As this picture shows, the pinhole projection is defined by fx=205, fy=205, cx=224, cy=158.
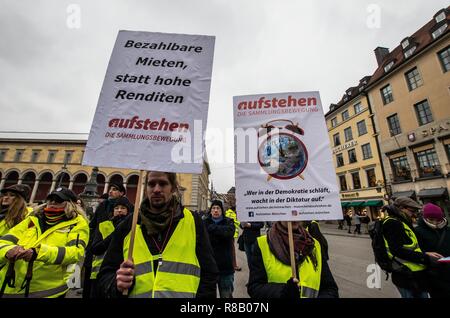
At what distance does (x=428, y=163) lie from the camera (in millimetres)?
17062

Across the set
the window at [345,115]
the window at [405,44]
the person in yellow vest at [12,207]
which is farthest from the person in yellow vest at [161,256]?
the window at [345,115]

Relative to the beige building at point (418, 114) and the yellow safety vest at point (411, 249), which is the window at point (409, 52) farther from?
the yellow safety vest at point (411, 249)

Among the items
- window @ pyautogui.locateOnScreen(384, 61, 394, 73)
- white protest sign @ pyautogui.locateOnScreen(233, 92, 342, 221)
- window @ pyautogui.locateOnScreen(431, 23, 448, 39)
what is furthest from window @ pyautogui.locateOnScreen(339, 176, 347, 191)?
white protest sign @ pyautogui.locateOnScreen(233, 92, 342, 221)

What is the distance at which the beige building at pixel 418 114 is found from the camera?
1606 cm

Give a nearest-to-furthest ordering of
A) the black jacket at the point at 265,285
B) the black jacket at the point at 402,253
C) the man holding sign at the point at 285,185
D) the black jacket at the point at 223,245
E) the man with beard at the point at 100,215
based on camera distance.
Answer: the black jacket at the point at 265,285
the man holding sign at the point at 285,185
the black jacket at the point at 402,253
the man with beard at the point at 100,215
the black jacket at the point at 223,245

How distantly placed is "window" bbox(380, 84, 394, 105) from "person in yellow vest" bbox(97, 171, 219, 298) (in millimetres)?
26203

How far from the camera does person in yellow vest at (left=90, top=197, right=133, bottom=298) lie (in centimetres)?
254

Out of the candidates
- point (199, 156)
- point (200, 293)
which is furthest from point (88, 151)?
point (200, 293)

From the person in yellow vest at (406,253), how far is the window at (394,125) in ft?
71.9

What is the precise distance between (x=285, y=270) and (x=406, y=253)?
6.89 ft

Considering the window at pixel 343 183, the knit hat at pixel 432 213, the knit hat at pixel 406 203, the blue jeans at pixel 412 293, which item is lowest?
the blue jeans at pixel 412 293

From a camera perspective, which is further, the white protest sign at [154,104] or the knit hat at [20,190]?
the knit hat at [20,190]

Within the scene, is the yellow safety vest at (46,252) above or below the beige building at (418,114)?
below
